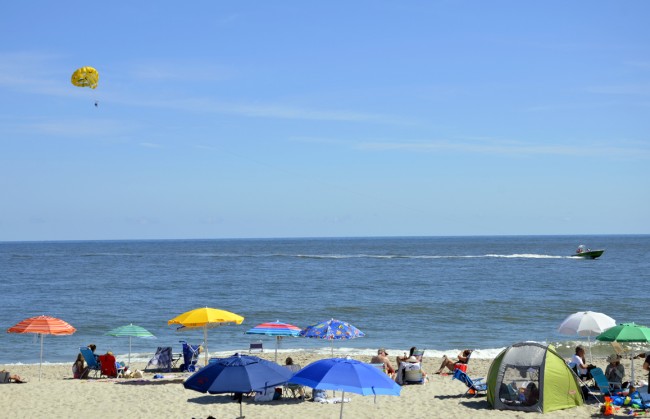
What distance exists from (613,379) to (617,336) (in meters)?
0.92

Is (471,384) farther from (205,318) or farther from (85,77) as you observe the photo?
(85,77)

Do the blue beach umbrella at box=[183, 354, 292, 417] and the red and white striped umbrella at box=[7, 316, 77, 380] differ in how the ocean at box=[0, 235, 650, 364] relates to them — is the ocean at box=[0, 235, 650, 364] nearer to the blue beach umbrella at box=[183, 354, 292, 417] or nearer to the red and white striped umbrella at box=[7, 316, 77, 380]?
the red and white striped umbrella at box=[7, 316, 77, 380]

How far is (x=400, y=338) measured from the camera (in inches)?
1132

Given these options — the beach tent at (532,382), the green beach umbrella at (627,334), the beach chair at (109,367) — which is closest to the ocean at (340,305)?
the beach chair at (109,367)

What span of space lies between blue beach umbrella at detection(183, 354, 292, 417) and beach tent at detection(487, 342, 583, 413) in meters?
5.21

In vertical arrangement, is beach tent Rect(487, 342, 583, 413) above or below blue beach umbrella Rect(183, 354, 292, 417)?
below

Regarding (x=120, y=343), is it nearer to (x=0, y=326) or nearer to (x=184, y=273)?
(x=0, y=326)

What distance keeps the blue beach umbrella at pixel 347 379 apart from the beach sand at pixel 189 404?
3639 mm

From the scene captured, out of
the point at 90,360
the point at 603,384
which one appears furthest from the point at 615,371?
the point at 90,360

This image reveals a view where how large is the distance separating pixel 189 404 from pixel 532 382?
6.91m

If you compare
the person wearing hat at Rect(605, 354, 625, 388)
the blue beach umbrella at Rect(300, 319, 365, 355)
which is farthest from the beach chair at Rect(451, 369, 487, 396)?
the blue beach umbrella at Rect(300, 319, 365, 355)

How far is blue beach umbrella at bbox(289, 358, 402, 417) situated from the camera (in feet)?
34.0

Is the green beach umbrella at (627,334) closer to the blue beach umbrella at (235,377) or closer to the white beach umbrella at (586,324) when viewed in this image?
the white beach umbrella at (586,324)

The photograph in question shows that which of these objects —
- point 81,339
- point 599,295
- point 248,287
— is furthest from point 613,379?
point 248,287
